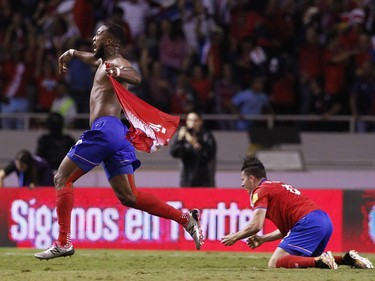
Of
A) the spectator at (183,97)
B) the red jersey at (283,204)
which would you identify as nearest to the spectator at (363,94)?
the spectator at (183,97)

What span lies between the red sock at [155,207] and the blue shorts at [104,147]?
0.40m

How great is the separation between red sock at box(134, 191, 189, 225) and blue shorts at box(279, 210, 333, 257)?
1.17 m

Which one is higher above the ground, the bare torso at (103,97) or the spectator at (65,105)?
the spectator at (65,105)

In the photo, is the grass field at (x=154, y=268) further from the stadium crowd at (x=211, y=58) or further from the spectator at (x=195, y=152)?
the stadium crowd at (x=211, y=58)

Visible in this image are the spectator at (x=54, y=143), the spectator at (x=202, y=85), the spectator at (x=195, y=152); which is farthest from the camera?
the spectator at (x=202, y=85)

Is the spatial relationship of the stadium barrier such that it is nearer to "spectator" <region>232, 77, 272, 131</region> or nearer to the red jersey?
the red jersey

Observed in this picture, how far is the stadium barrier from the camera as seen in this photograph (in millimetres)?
15586

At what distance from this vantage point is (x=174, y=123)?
12125mm

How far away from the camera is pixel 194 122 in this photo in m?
16.8

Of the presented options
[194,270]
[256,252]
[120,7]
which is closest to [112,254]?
[256,252]

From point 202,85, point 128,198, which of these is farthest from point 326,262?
point 202,85

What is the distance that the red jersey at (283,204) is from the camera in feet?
38.8

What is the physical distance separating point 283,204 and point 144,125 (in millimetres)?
1704

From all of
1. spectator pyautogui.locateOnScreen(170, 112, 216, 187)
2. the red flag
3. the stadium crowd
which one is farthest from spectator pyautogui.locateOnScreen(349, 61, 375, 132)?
the red flag
